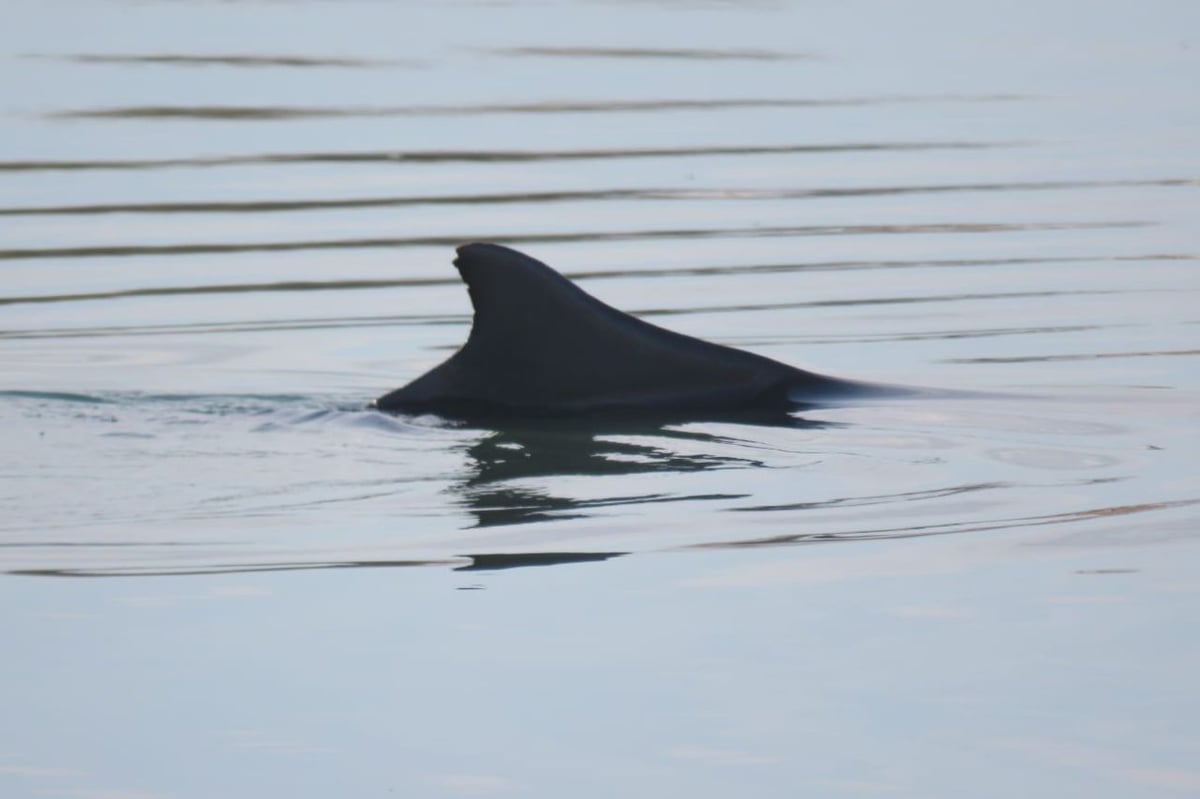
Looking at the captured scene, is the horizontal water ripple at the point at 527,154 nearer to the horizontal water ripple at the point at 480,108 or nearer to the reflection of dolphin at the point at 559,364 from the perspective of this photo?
the horizontal water ripple at the point at 480,108

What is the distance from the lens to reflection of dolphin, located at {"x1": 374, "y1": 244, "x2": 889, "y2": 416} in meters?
8.84

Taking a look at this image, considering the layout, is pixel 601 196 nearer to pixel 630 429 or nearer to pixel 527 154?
pixel 527 154

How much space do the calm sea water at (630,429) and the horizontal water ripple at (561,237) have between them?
0.05 metres

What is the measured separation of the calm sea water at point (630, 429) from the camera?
5.57 meters

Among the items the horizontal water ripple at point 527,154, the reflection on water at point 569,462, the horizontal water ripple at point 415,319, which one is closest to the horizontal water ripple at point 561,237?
the horizontal water ripple at point 415,319

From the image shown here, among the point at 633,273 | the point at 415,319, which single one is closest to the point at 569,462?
the point at 415,319

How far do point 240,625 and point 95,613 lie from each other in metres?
0.42

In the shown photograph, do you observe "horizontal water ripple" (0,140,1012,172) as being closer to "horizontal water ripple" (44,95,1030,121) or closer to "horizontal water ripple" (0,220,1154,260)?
"horizontal water ripple" (44,95,1030,121)

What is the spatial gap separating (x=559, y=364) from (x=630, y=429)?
43 cm

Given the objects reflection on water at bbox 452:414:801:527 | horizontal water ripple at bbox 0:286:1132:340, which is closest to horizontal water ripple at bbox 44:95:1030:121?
horizontal water ripple at bbox 0:286:1132:340

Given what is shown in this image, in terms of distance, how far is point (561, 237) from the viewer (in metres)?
13.8

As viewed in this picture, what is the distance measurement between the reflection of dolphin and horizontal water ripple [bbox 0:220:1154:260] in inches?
172

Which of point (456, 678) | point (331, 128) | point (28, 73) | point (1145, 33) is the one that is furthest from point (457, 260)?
point (1145, 33)

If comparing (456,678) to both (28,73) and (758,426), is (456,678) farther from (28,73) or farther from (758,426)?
(28,73)
